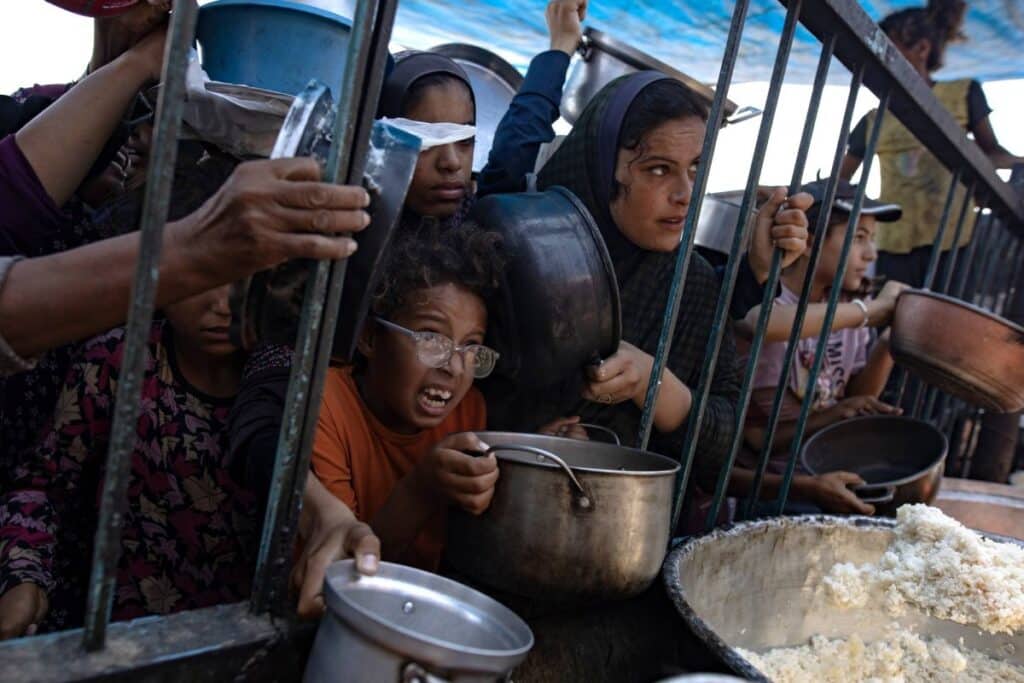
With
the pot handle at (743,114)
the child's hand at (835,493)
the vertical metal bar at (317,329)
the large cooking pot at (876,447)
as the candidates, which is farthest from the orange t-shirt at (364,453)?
the pot handle at (743,114)

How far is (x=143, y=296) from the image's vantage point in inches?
34.0

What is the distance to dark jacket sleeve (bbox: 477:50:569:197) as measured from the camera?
2.51 m

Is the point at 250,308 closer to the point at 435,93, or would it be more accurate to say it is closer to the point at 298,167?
the point at 298,167

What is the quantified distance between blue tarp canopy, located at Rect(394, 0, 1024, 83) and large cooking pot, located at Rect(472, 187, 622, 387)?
310cm

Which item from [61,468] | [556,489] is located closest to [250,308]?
[556,489]

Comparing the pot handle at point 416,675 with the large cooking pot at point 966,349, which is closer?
the pot handle at point 416,675

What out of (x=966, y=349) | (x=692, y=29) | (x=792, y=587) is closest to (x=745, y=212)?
(x=792, y=587)

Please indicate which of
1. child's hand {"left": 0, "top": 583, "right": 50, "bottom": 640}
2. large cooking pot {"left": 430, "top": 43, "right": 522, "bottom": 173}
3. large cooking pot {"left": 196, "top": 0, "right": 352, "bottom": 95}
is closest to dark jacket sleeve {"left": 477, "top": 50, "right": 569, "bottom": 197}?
large cooking pot {"left": 430, "top": 43, "right": 522, "bottom": 173}

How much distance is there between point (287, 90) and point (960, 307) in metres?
2.06

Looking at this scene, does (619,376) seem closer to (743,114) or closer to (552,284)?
(552,284)

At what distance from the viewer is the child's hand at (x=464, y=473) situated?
1.20 meters

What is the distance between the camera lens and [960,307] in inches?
95.5

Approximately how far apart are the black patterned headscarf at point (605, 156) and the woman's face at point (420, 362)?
75 centimetres

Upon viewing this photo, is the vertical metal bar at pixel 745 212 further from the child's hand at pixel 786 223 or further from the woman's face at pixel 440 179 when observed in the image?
the woman's face at pixel 440 179
